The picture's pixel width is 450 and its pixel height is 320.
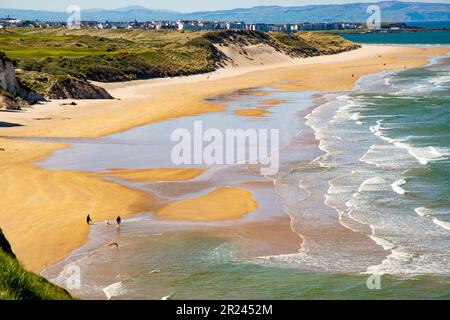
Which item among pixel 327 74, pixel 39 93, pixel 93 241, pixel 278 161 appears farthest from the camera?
pixel 327 74

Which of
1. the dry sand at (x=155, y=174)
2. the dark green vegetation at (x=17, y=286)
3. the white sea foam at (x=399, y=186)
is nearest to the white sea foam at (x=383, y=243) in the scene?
Answer: the white sea foam at (x=399, y=186)

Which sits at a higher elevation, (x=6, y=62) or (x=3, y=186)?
(x=6, y=62)

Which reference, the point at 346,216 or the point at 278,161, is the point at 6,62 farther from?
the point at 346,216

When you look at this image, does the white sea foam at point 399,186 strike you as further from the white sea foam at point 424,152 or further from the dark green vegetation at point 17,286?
the dark green vegetation at point 17,286

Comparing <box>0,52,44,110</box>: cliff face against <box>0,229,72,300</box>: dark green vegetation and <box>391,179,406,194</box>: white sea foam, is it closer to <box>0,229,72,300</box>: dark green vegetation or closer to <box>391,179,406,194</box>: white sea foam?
<box>391,179,406,194</box>: white sea foam

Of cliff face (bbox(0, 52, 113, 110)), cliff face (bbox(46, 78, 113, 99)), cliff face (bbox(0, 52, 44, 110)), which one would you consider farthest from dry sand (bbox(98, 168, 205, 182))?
cliff face (bbox(46, 78, 113, 99))

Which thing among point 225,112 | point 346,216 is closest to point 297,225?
point 346,216
